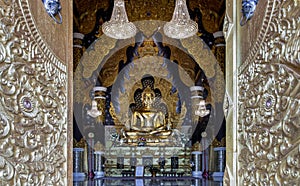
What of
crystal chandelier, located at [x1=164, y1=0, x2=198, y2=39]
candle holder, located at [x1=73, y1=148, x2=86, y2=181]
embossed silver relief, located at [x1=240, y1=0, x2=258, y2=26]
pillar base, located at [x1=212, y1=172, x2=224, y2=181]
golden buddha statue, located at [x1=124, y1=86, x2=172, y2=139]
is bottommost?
pillar base, located at [x1=212, y1=172, x2=224, y2=181]

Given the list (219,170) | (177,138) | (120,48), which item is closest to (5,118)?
(219,170)

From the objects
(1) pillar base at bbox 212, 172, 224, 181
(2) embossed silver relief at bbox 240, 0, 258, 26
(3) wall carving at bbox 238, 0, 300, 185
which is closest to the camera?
(3) wall carving at bbox 238, 0, 300, 185

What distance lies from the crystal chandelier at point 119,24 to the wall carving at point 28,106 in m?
2.74

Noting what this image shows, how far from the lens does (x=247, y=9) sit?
3.69 feet

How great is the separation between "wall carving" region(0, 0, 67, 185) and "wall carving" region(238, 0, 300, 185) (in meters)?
0.67

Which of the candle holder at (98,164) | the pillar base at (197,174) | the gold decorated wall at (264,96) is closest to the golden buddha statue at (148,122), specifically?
the candle holder at (98,164)

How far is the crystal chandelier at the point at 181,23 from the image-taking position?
3.74 m

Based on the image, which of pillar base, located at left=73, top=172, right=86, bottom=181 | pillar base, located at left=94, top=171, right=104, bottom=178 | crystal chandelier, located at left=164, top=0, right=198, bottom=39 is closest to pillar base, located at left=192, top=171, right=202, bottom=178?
pillar base, located at left=94, top=171, right=104, bottom=178

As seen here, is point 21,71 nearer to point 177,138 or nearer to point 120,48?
point 120,48

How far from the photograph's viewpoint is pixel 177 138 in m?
7.51

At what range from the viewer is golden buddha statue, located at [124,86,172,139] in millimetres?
7720

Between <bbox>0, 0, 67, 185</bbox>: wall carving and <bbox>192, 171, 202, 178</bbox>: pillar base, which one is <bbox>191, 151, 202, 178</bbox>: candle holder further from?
<bbox>0, 0, 67, 185</bbox>: wall carving

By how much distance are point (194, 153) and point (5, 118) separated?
6.16 metres

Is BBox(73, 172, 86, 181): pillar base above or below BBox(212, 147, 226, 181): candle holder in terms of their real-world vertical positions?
below
